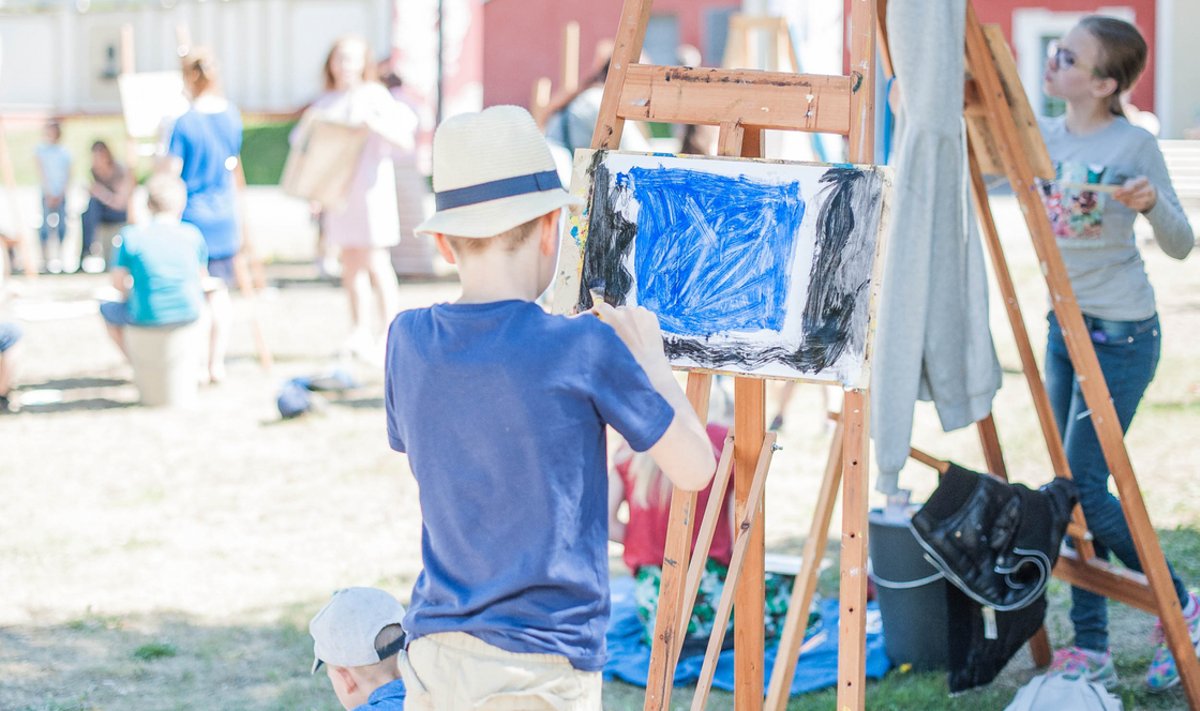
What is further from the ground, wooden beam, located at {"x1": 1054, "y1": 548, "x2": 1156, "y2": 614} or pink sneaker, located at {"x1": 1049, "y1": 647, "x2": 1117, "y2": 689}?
wooden beam, located at {"x1": 1054, "y1": 548, "x2": 1156, "y2": 614}

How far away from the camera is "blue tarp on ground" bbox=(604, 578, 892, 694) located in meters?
3.93

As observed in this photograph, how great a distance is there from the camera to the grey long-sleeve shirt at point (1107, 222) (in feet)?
11.6

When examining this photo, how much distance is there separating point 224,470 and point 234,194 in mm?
2122

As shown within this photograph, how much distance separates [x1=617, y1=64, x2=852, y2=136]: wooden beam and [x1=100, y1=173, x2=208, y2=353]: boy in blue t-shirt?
4.80 meters

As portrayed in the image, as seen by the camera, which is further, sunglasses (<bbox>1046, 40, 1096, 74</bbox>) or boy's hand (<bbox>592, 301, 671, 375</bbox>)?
sunglasses (<bbox>1046, 40, 1096, 74</bbox>)

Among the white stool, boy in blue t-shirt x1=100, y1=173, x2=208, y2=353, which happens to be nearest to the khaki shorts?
boy in blue t-shirt x1=100, y1=173, x2=208, y2=353

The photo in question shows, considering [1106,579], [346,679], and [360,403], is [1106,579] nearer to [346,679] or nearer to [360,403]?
[346,679]

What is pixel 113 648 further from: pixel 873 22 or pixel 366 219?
pixel 366 219

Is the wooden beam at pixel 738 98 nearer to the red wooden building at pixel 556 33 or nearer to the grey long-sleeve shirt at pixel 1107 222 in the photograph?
the grey long-sleeve shirt at pixel 1107 222

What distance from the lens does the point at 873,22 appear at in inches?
112

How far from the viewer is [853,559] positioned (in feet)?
9.14

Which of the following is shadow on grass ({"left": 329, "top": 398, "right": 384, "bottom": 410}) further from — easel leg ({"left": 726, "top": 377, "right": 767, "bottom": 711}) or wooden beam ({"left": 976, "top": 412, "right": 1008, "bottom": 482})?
easel leg ({"left": 726, "top": 377, "right": 767, "bottom": 711})

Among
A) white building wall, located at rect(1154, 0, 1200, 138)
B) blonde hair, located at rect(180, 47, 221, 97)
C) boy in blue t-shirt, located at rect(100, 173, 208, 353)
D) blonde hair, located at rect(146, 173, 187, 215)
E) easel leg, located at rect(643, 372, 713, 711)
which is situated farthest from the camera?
white building wall, located at rect(1154, 0, 1200, 138)

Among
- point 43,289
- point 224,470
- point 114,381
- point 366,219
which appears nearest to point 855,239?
point 224,470
